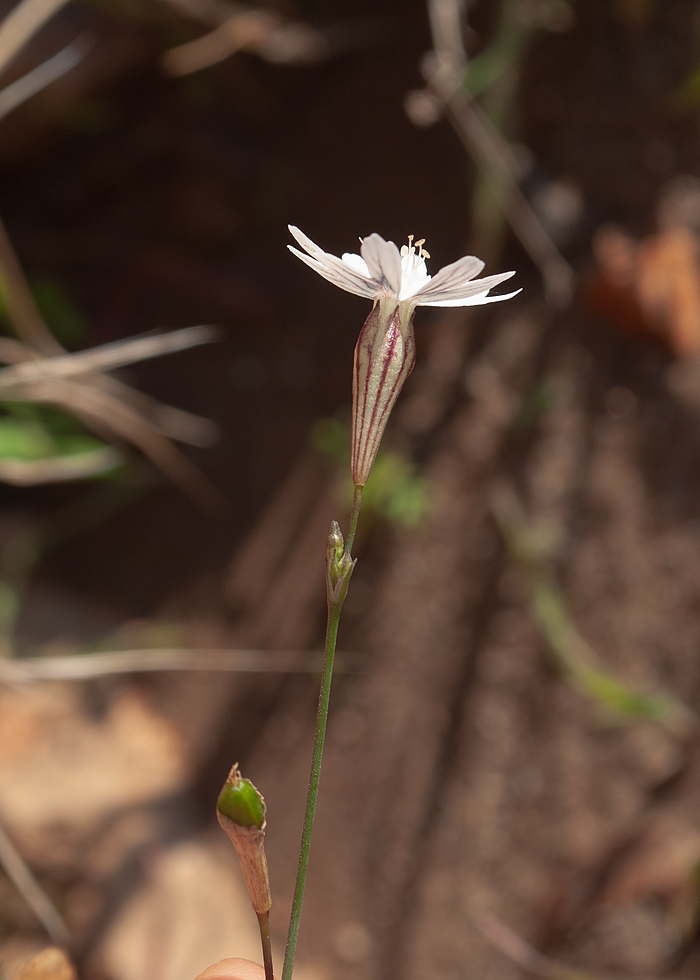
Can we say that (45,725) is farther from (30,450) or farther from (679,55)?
(679,55)

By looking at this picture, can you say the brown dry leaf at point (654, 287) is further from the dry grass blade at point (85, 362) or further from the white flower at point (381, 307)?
the white flower at point (381, 307)

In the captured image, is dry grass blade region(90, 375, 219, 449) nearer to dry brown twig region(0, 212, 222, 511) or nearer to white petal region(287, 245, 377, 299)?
dry brown twig region(0, 212, 222, 511)

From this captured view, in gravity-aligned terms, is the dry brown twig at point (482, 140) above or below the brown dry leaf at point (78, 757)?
above

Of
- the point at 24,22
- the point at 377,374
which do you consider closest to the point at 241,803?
the point at 377,374

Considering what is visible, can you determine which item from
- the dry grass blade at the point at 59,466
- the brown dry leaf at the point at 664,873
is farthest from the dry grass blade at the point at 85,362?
the brown dry leaf at the point at 664,873

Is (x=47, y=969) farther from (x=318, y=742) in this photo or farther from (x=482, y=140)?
(x=482, y=140)

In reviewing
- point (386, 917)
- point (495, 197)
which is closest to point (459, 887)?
point (386, 917)
